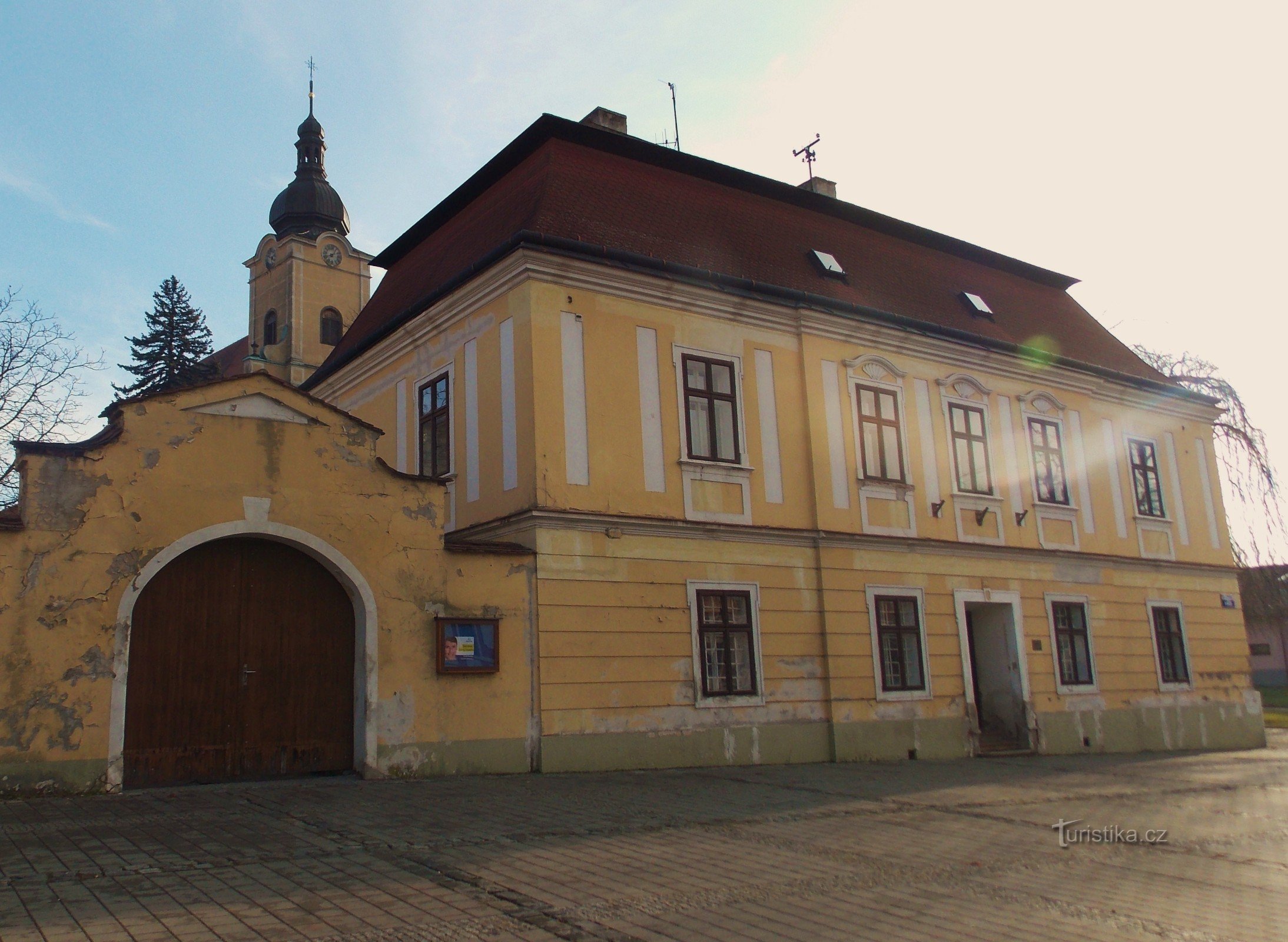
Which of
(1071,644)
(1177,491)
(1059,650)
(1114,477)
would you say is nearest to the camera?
(1059,650)

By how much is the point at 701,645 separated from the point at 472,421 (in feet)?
14.8

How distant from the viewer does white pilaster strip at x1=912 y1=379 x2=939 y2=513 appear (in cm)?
1839

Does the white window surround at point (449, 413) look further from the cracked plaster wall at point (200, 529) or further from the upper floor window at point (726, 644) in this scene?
the upper floor window at point (726, 644)

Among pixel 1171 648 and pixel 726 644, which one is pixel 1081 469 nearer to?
pixel 1171 648

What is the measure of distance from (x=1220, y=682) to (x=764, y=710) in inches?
502

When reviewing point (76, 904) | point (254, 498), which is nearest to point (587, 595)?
point (254, 498)

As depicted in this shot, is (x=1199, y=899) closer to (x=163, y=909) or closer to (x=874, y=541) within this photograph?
(x=163, y=909)

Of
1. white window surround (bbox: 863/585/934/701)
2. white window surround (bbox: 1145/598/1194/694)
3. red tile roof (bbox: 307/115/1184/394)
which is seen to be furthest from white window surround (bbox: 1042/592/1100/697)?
red tile roof (bbox: 307/115/1184/394)

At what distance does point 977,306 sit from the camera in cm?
2078

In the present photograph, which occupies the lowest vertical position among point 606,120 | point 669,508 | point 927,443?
point 669,508

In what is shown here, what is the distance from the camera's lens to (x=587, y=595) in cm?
1395

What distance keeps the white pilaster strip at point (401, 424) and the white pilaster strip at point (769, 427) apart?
566cm
